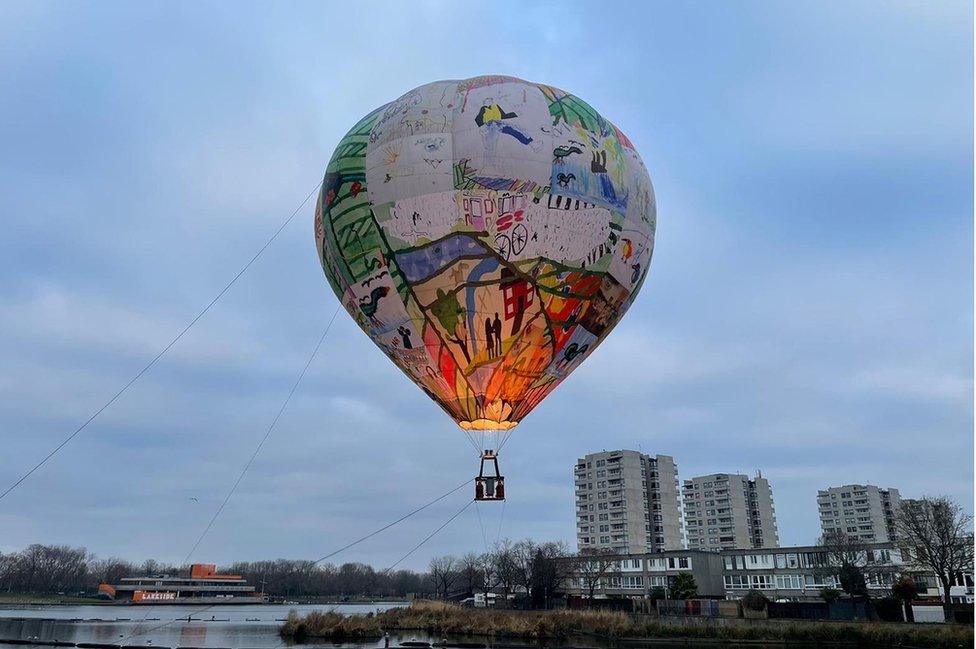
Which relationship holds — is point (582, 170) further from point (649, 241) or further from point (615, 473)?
point (615, 473)

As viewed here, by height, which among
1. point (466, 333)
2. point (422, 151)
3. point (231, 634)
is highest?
point (422, 151)

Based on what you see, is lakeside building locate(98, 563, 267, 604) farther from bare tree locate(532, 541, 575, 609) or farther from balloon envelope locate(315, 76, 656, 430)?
balloon envelope locate(315, 76, 656, 430)

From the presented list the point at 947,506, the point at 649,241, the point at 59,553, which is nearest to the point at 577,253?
the point at 649,241

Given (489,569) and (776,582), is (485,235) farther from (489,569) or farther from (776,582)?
→ (489,569)

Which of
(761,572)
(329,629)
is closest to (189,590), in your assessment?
(329,629)

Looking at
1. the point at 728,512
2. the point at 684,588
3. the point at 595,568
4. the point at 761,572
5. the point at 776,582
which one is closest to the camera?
the point at 684,588
